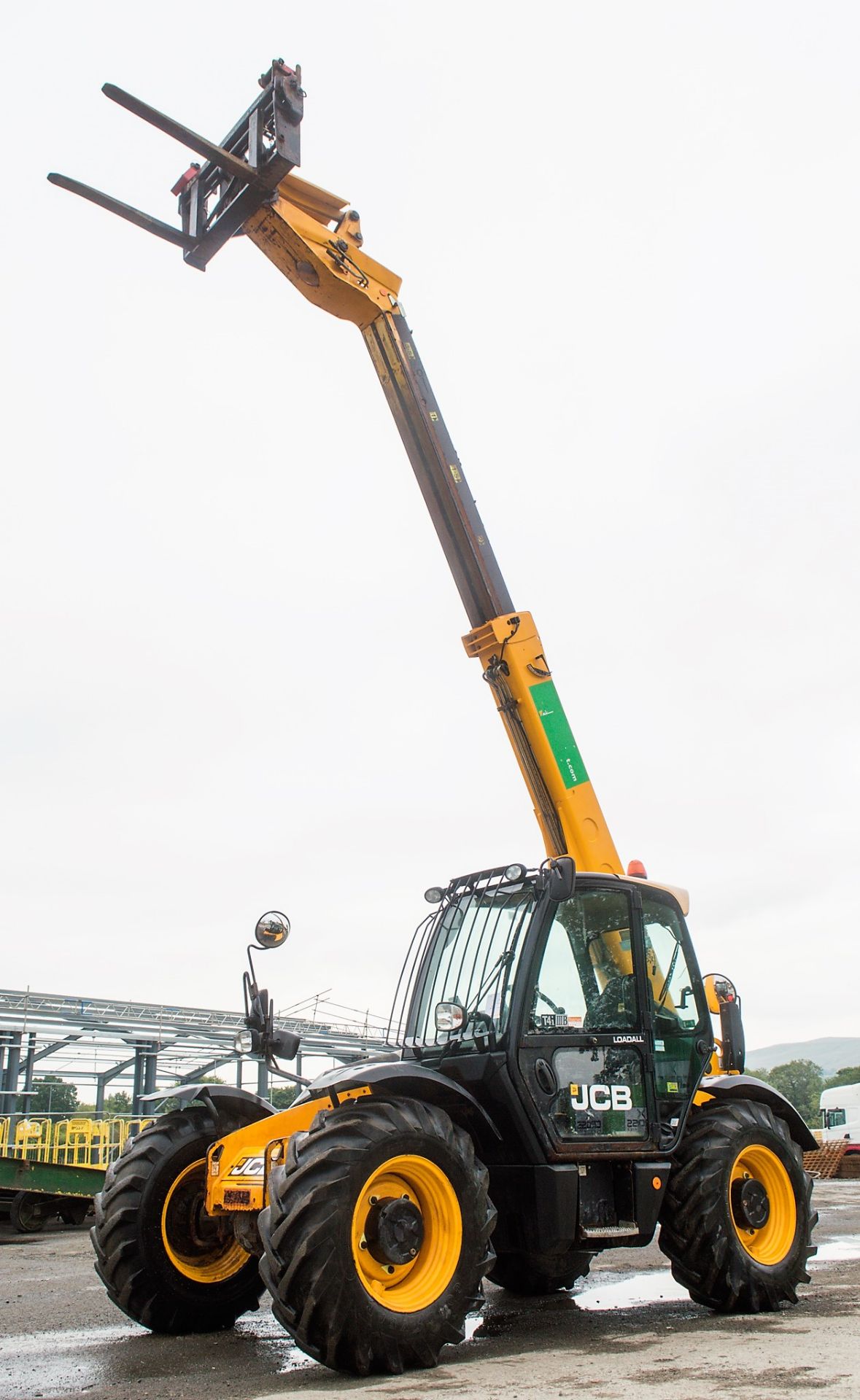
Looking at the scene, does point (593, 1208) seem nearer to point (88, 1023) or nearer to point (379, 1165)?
point (379, 1165)

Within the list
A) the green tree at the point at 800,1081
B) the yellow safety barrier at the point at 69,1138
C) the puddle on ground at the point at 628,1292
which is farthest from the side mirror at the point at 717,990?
the green tree at the point at 800,1081

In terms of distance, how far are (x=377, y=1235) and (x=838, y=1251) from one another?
7484 millimetres

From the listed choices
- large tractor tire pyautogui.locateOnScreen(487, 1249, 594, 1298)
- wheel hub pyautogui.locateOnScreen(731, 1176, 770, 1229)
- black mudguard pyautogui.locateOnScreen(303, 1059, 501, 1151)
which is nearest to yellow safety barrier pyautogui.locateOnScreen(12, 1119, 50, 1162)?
large tractor tire pyautogui.locateOnScreen(487, 1249, 594, 1298)

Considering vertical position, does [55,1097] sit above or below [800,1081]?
below

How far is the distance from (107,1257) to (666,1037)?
3.70 meters

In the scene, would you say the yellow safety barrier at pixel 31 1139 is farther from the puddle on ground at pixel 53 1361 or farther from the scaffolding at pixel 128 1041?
the puddle on ground at pixel 53 1361

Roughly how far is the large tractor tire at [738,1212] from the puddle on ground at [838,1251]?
2274 millimetres

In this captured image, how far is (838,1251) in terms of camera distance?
1139cm

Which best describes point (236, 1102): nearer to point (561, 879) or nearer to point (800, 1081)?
point (561, 879)

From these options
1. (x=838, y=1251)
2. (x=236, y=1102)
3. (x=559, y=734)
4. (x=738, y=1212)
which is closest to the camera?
(x=738, y=1212)

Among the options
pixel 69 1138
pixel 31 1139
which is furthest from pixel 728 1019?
pixel 31 1139

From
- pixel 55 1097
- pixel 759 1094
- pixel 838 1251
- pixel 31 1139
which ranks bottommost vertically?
pixel 838 1251

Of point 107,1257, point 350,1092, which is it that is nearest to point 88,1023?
point 107,1257

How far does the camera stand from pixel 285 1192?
556 centimetres
